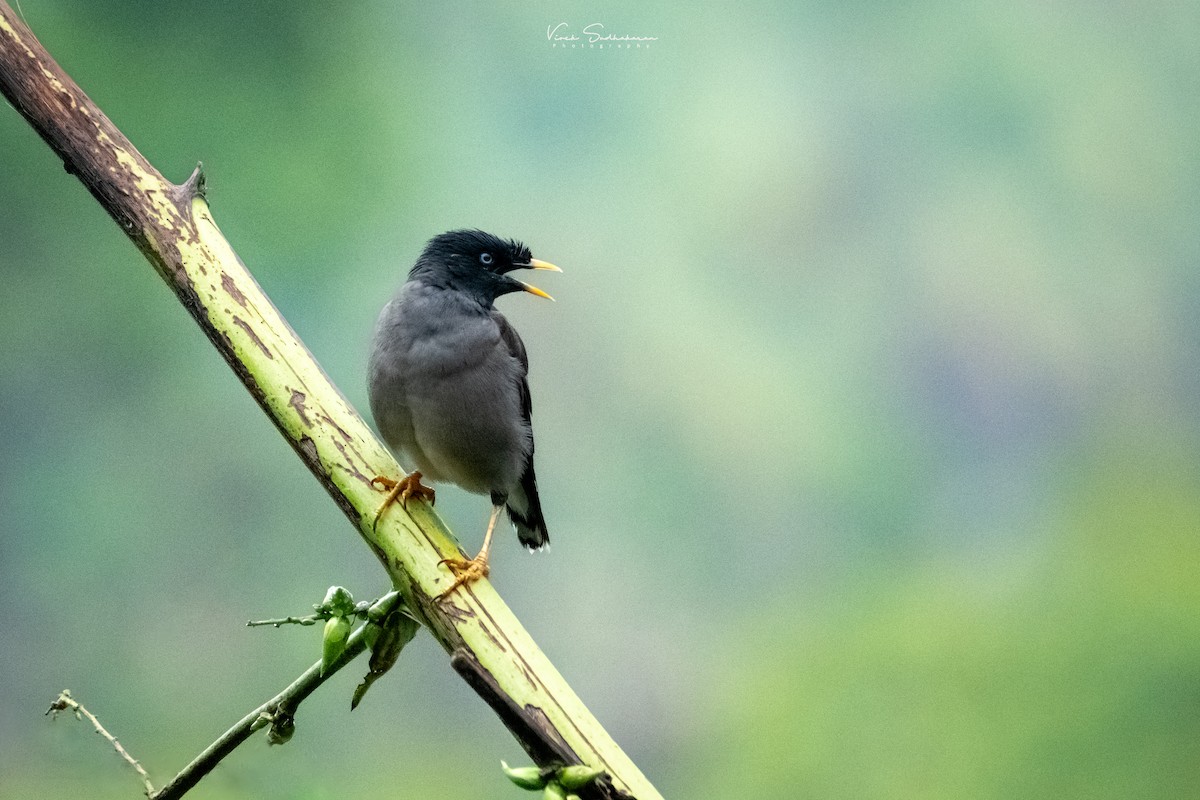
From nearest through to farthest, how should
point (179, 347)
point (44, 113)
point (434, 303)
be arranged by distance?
1. point (44, 113)
2. point (434, 303)
3. point (179, 347)

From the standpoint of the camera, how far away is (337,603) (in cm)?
182

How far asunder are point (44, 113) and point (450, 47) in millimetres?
2525

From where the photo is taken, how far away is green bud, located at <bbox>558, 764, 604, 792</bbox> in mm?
1606

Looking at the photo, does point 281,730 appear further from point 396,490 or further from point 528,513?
point 528,513

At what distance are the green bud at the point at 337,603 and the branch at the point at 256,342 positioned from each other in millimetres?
105

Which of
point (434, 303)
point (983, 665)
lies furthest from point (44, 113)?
point (983, 665)

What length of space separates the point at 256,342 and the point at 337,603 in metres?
0.49

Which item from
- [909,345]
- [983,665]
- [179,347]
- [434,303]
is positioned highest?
[179,347]

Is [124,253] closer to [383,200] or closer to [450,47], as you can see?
[383,200]

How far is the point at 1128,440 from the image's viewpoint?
4066 millimetres

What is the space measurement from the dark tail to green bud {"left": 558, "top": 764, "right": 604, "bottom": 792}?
147cm
